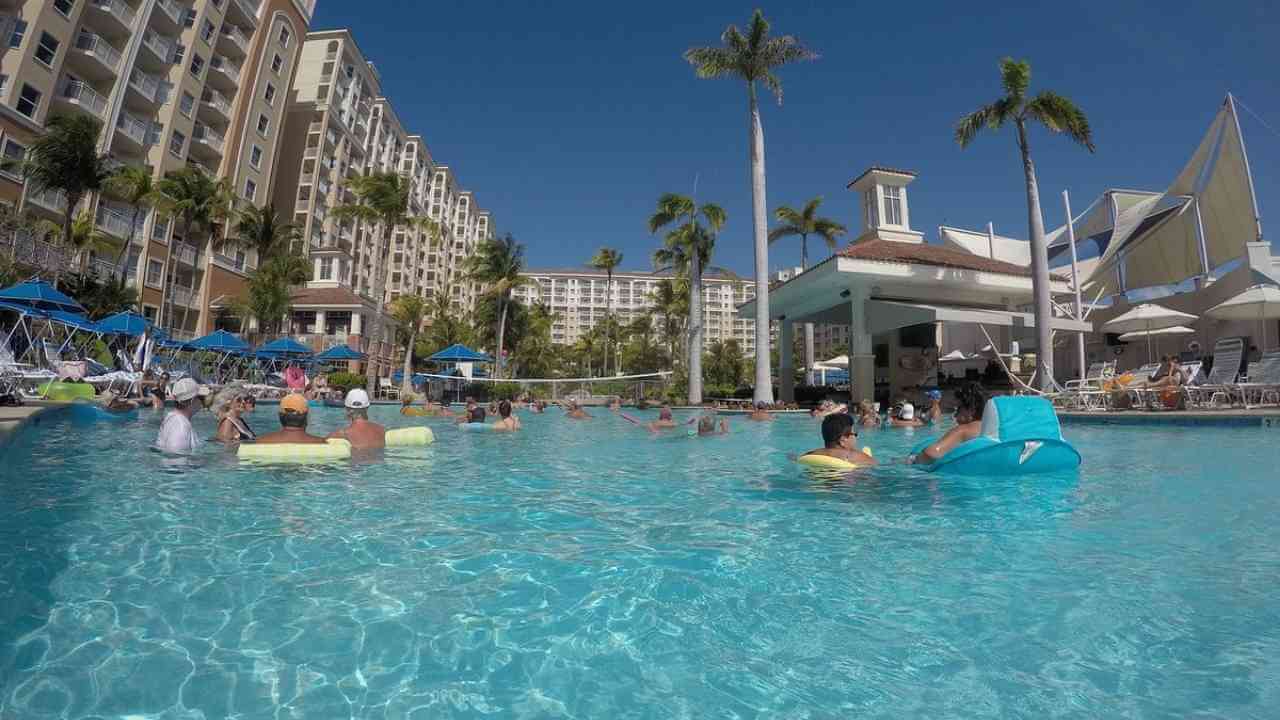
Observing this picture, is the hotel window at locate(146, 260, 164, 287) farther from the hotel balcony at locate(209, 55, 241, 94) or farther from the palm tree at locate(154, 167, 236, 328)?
the hotel balcony at locate(209, 55, 241, 94)

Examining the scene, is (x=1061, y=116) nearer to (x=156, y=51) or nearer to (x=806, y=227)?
(x=806, y=227)

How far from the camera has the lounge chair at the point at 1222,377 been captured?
16.2m

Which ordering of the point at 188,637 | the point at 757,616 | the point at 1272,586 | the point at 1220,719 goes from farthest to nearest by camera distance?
the point at 1272,586 < the point at 757,616 < the point at 188,637 < the point at 1220,719

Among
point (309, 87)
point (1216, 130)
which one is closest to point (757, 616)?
point (1216, 130)

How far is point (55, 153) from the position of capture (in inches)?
975

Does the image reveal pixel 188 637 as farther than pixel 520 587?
No

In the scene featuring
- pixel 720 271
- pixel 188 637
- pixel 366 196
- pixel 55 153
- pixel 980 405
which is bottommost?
pixel 188 637

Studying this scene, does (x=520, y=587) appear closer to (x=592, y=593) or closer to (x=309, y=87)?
(x=592, y=593)

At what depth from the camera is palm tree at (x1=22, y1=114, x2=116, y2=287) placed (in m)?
24.7

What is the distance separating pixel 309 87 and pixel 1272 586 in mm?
64532

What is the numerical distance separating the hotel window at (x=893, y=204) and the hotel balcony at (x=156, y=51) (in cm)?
3980

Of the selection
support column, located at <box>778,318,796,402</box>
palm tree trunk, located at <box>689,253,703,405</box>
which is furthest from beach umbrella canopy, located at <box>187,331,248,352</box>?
support column, located at <box>778,318,796,402</box>

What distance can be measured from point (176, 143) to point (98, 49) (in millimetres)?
6318

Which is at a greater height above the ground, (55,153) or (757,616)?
(55,153)
